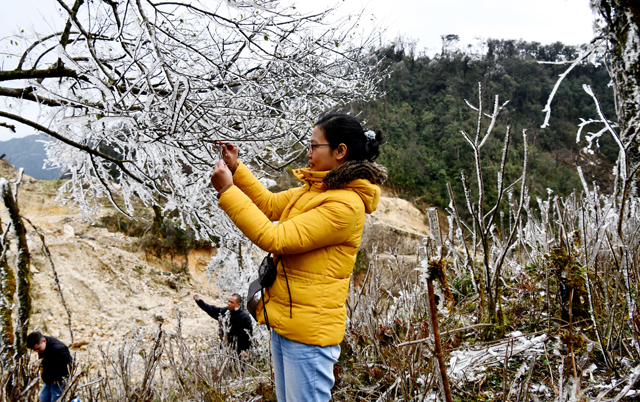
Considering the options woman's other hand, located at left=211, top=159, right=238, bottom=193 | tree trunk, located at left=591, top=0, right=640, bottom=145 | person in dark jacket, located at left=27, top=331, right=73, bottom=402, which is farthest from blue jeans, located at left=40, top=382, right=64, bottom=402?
tree trunk, located at left=591, top=0, right=640, bottom=145

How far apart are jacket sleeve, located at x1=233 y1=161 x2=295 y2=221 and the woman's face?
0.85 feet

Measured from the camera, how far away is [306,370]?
1298 millimetres

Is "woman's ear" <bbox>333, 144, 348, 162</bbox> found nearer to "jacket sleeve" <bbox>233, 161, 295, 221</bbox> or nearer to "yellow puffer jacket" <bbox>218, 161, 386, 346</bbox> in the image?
"yellow puffer jacket" <bbox>218, 161, 386, 346</bbox>

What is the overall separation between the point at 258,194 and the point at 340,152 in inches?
18.1

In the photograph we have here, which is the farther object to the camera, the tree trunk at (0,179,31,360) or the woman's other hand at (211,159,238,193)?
the tree trunk at (0,179,31,360)

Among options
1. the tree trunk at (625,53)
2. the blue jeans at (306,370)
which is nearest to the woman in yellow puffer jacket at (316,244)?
the blue jeans at (306,370)

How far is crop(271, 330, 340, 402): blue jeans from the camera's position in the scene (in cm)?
130

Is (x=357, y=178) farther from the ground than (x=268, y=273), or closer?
farther from the ground

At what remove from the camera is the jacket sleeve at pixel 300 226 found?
1.24 meters

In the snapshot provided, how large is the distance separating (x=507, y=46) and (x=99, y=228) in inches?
1518

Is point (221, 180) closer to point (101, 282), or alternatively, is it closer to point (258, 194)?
point (258, 194)

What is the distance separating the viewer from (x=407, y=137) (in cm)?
2738

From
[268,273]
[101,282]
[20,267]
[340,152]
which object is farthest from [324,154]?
[101,282]

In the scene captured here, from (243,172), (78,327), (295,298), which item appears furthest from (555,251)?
(78,327)
